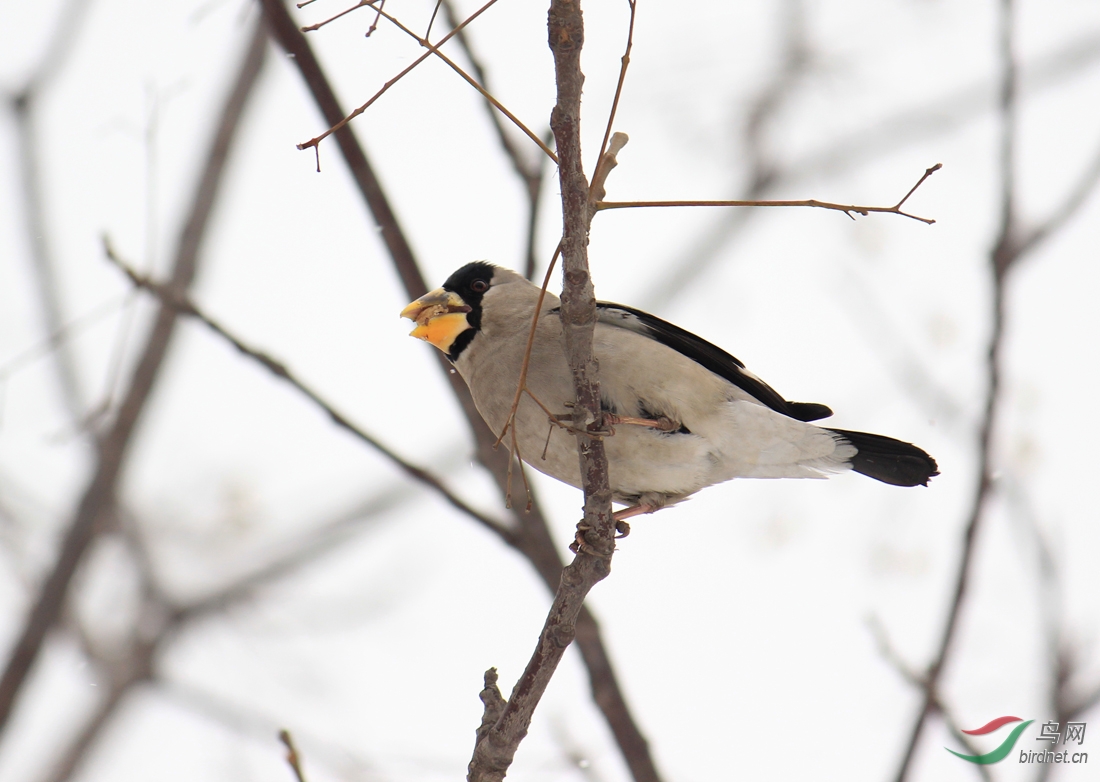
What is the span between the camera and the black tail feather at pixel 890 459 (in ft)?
16.5

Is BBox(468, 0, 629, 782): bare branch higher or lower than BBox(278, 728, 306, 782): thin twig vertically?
higher

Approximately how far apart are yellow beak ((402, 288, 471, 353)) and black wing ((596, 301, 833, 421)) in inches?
28.0

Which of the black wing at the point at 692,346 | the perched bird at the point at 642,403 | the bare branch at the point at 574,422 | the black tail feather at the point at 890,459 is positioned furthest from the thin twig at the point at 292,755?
the black tail feather at the point at 890,459

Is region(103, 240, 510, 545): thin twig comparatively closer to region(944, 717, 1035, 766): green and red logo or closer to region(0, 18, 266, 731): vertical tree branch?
region(0, 18, 266, 731): vertical tree branch

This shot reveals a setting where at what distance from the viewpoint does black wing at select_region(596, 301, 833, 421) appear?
15.2 feet

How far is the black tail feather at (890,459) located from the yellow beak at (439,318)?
6.29 feet

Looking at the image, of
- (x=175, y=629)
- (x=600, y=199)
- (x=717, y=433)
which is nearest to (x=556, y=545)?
(x=717, y=433)

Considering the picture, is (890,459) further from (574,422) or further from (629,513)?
(574,422)

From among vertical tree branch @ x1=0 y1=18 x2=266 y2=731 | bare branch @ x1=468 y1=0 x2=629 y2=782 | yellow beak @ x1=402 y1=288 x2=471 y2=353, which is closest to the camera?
bare branch @ x1=468 y1=0 x2=629 y2=782

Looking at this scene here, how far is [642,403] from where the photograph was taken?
415 centimetres

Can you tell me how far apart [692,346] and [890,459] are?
1.20 m

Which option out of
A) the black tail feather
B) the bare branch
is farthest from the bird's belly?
the black tail feather

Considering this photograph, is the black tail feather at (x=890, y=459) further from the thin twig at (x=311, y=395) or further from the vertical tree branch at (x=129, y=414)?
the vertical tree branch at (x=129, y=414)

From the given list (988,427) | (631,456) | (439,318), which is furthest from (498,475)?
(988,427)
